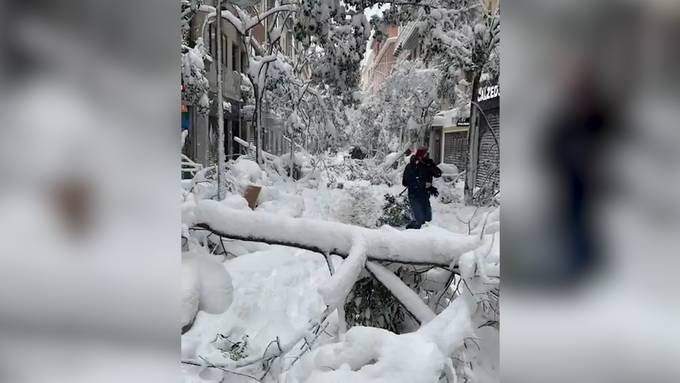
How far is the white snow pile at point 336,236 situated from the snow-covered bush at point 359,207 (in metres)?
0.03

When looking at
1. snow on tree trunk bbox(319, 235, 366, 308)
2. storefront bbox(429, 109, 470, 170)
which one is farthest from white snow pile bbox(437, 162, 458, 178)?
snow on tree trunk bbox(319, 235, 366, 308)

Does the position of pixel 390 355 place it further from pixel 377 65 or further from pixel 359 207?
pixel 377 65

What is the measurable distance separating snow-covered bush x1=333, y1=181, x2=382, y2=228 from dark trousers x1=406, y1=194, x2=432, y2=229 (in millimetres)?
134

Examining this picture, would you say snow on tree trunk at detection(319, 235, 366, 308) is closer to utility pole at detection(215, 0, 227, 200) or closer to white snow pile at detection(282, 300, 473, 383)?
white snow pile at detection(282, 300, 473, 383)

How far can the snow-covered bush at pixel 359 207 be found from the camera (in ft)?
6.10

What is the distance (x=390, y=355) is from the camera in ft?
5.09

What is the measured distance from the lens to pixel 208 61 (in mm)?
1691

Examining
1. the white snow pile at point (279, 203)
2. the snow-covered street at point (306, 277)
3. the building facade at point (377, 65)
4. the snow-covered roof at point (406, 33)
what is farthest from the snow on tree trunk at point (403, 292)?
the snow-covered roof at point (406, 33)

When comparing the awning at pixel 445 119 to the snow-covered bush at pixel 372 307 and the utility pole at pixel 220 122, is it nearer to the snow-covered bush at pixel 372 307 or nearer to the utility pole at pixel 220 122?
the snow-covered bush at pixel 372 307
